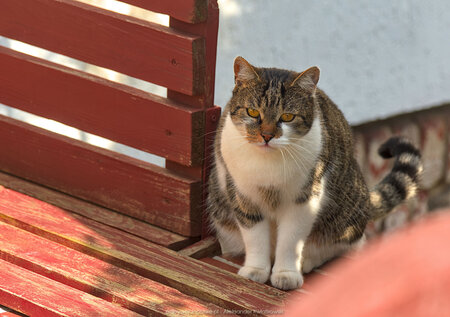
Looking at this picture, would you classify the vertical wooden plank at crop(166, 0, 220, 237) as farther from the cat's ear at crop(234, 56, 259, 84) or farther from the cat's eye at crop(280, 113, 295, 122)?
the cat's eye at crop(280, 113, 295, 122)

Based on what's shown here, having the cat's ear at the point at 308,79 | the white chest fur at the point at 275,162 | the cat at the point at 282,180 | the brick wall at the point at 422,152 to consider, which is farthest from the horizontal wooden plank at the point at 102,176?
the brick wall at the point at 422,152

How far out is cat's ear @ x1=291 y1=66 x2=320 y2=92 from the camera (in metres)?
2.49

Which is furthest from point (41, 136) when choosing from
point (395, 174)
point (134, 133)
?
point (395, 174)

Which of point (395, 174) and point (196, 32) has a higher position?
point (196, 32)

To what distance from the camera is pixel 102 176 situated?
9.74 feet

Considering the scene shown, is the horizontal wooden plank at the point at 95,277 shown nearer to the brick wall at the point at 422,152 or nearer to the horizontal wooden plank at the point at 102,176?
the horizontal wooden plank at the point at 102,176

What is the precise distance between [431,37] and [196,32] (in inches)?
85.5

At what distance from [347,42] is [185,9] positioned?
1602mm

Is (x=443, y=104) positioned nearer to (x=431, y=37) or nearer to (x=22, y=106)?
(x=431, y=37)

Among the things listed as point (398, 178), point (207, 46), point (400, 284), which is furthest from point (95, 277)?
point (400, 284)

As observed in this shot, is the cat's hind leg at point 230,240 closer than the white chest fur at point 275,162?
No

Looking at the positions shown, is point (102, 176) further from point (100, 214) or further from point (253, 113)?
point (253, 113)

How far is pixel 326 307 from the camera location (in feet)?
1.70

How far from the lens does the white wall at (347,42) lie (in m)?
3.65
